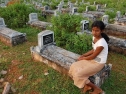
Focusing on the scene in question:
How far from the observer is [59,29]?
7.18 metres

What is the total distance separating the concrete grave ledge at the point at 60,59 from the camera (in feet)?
14.3

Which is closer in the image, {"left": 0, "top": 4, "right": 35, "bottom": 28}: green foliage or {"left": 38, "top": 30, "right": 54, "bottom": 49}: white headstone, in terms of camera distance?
{"left": 38, "top": 30, "right": 54, "bottom": 49}: white headstone

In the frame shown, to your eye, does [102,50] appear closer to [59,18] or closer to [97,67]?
[97,67]

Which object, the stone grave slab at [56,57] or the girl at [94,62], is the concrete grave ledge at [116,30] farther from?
the girl at [94,62]

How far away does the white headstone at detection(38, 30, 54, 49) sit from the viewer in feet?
18.0

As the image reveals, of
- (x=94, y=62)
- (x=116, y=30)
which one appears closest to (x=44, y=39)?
(x=94, y=62)

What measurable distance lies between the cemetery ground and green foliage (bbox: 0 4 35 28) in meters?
3.90

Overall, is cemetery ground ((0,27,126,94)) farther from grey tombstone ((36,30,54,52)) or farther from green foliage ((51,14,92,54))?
green foliage ((51,14,92,54))

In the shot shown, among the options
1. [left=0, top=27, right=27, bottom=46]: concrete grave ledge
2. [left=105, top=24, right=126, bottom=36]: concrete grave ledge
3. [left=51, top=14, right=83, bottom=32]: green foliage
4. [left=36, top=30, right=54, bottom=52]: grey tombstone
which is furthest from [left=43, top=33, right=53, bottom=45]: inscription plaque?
[left=105, top=24, right=126, bottom=36]: concrete grave ledge

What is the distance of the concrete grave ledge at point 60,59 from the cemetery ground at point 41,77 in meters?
0.16

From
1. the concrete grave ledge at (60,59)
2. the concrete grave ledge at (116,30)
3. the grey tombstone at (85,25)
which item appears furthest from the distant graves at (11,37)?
the concrete grave ledge at (116,30)

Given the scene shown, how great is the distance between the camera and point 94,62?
155 inches

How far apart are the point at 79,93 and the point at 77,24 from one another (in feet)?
11.8

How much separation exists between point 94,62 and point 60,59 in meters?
1.34
